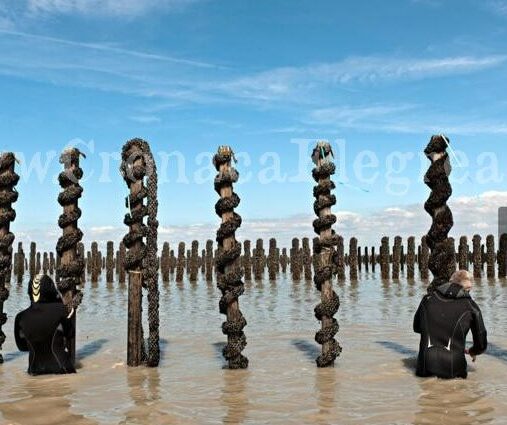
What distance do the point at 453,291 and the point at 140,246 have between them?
416 centimetres

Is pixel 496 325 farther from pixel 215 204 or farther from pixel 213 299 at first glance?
pixel 213 299

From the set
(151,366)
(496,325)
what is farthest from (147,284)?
(496,325)

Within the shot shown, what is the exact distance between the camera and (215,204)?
9398mm

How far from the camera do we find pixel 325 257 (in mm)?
9383

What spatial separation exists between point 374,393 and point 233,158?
3.65 metres

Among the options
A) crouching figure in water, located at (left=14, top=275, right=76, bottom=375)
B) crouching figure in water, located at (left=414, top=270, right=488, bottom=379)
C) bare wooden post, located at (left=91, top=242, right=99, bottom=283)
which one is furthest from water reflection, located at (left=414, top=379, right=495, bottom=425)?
bare wooden post, located at (left=91, top=242, right=99, bottom=283)

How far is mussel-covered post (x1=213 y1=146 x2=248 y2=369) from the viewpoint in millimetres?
9219

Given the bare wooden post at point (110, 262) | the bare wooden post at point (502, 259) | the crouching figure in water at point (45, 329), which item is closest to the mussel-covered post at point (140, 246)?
the crouching figure in water at point (45, 329)

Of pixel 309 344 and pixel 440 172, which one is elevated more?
pixel 440 172

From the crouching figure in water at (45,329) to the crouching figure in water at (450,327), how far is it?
15.0ft

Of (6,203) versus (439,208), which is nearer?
(439,208)

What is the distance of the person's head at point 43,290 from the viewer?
344 inches

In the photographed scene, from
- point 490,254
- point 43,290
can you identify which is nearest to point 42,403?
point 43,290

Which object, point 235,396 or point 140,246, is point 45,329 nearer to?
point 140,246
